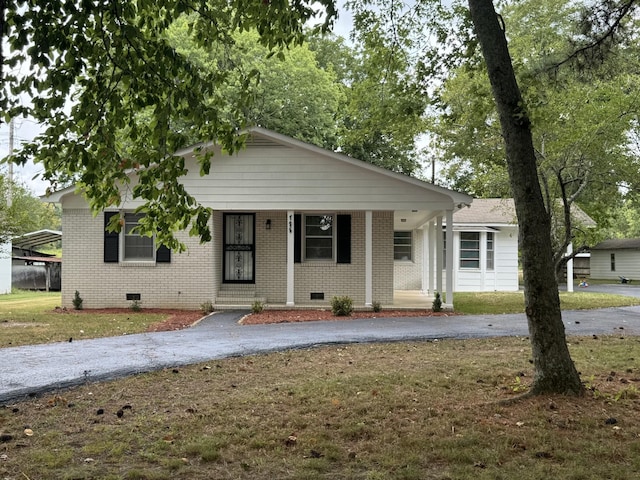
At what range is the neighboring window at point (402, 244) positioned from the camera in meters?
23.5

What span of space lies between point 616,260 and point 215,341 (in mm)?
35621

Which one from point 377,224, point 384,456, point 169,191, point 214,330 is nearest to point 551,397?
point 384,456

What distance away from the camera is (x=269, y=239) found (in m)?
15.9

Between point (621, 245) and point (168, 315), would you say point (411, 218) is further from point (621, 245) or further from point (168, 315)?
point (621, 245)

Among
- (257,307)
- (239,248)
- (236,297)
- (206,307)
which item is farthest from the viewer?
(239,248)

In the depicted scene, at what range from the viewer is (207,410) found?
5375mm

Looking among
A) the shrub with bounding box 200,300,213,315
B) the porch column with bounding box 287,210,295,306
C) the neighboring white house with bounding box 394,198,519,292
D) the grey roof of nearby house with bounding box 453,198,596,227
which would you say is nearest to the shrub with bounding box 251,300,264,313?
the porch column with bounding box 287,210,295,306

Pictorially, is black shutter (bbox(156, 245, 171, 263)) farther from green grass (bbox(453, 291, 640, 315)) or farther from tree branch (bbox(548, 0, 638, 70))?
tree branch (bbox(548, 0, 638, 70))

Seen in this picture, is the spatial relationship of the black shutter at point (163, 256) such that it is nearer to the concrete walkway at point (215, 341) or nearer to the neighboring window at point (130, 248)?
the neighboring window at point (130, 248)

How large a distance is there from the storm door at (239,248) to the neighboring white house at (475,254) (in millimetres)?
8554

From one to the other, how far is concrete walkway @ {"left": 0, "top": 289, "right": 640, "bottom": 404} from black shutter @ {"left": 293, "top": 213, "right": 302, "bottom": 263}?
95.6 inches

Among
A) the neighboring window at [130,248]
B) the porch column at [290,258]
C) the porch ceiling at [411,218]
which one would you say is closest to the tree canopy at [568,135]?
the porch ceiling at [411,218]

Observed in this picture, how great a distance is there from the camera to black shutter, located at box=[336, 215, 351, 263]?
15719mm

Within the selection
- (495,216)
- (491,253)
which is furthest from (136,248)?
(491,253)
